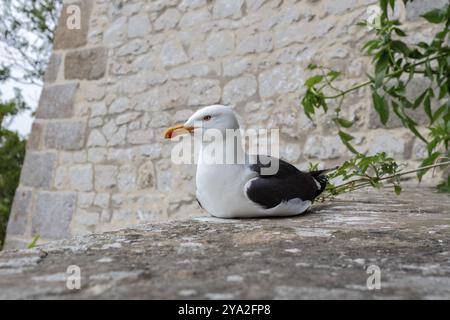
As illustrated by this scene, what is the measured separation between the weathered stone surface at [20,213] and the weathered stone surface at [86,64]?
106 centimetres

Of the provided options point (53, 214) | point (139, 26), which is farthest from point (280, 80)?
point (53, 214)

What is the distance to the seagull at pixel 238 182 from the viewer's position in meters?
1.44

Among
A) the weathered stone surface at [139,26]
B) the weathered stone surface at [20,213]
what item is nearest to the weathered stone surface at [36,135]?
the weathered stone surface at [20,213]

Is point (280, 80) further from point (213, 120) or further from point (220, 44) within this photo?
point (213, 120)

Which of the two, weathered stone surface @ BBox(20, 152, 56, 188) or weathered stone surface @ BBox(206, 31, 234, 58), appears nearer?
weathered stone surface @ BBox(206, 31, 234, 58)

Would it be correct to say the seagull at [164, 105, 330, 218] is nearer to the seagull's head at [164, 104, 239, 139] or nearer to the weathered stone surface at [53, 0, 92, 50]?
the seagull's head at [164, 104, 239, 139]

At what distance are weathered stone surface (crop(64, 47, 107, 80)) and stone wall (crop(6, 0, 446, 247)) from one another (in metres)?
0.01

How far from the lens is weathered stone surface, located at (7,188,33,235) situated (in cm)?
409

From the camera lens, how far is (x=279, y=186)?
1477mm

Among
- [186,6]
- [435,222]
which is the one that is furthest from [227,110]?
[186,6]

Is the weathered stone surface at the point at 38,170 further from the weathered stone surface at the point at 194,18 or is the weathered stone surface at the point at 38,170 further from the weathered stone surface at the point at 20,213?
the weathered stone surface at the point at 194,18

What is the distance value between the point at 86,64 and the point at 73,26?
38 centimetres

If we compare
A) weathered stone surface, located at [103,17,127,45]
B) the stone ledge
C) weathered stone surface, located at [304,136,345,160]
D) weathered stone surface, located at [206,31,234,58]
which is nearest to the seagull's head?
the stone ledge
